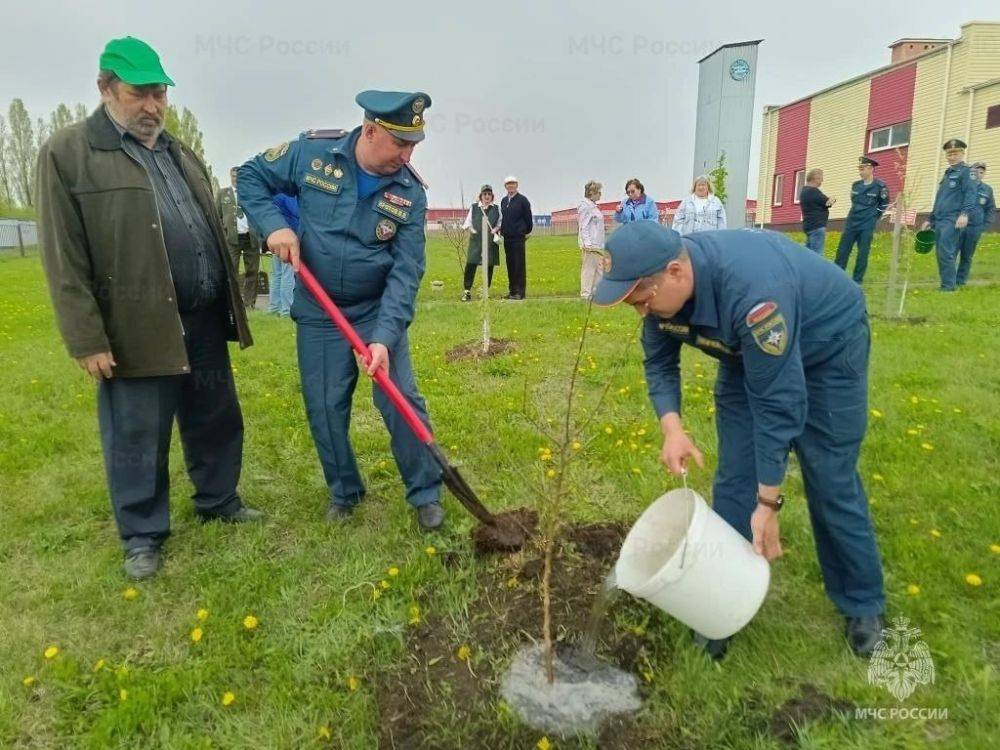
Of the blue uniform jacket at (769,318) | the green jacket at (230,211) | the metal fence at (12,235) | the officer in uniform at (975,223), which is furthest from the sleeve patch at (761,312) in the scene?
the metal fence at (12,235)

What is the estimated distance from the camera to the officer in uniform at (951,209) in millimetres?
Answer: 10766

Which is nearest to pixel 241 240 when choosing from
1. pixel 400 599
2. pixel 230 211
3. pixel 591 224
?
pixel 230 211

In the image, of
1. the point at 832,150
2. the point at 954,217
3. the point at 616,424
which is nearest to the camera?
the point at 616,424

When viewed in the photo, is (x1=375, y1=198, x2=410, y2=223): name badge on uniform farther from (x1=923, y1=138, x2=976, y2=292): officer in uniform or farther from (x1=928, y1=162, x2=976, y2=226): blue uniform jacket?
(x1=928, y1=162, x2=976, y2=226): blue uniform jacket

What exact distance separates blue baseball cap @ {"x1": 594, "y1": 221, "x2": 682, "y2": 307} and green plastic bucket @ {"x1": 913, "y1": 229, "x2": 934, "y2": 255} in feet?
33.5

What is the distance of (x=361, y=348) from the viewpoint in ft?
10.9

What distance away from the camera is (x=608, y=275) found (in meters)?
2.17

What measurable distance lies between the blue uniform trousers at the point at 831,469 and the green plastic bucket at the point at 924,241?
Result: 31.2 ft

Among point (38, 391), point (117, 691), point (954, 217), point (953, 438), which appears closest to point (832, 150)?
point (954, 217)

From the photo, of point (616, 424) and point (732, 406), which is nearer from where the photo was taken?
point (732, 406)

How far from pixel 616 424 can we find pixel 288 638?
9.56 ft

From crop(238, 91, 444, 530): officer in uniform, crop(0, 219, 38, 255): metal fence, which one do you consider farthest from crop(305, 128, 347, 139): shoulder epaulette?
crop(0, 219, 38, 255): metal fence

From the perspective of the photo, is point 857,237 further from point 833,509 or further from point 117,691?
point 117,691

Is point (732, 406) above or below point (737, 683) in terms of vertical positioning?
above
